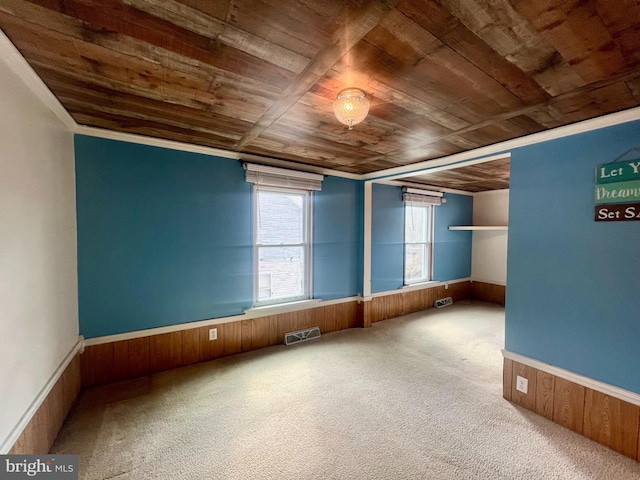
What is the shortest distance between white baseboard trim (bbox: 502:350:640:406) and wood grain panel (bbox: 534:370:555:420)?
0.17 feet

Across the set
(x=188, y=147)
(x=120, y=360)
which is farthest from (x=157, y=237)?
(x=120, y=360)

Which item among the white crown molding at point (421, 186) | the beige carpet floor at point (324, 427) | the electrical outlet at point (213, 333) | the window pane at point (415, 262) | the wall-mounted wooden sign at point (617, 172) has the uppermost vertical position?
the white crown molding at point (421, 186)

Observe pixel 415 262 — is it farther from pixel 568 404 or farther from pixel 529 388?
pixel 568 404

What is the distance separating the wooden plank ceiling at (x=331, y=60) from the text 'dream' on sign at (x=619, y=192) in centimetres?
49

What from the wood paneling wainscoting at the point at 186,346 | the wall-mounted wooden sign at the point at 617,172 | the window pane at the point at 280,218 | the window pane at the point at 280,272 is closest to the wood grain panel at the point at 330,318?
the wood paneling wainscoting at the point at 186,346

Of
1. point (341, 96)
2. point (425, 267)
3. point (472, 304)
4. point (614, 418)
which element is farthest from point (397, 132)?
point (472, 304)

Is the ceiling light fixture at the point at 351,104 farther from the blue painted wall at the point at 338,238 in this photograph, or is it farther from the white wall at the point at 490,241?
the white wall at the point at 490,241

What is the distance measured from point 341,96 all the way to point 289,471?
2205 millimetres

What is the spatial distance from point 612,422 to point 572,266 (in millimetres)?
1047

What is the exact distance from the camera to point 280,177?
10.2 feet

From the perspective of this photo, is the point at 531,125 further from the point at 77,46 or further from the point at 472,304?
the point at 472,304

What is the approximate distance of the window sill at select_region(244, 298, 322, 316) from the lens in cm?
308

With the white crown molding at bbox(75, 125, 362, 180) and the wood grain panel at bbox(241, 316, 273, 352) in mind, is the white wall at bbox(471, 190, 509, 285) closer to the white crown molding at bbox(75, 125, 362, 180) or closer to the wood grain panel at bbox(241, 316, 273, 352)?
the white crown molding at bbox(75, 125, 362, 180)

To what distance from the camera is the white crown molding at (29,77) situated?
1.19 metres
